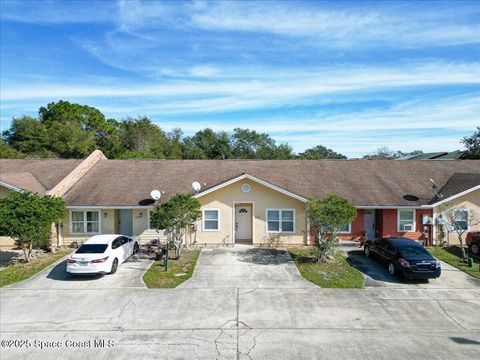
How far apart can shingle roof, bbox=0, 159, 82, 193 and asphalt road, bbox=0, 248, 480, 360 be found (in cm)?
897

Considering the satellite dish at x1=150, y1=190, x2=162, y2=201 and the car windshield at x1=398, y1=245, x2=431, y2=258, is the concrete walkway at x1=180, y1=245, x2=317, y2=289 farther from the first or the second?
the car windshield at x1=398, y1=245, x2=431, y2=258

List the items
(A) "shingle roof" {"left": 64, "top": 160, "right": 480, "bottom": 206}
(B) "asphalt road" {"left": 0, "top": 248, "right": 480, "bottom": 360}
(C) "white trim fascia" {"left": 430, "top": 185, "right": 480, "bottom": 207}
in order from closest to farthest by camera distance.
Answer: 1. (B) "asphalt road" {"left": 0, "top": 248, "right": 480, "bottom": 360}
2. (C) "white trim fascia" {"left": 430, "top": 185, "right": 480, "bottom": 207}
3. (A) "shingle roof" {"left": 64, "top": 160, "right": 480, "bottom": 206}

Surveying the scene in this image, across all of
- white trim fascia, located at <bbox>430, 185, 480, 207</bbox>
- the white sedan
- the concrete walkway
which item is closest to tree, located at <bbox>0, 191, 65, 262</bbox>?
the white sedan

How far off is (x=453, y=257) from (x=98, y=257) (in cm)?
1853

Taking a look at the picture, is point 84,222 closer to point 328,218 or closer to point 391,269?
point 328,218

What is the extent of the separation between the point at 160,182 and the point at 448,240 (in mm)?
18654

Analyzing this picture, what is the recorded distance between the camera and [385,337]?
11.9 metres

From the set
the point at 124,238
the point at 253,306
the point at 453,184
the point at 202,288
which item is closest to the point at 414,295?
the point at 253,306

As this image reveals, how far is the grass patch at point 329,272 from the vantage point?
16.8m

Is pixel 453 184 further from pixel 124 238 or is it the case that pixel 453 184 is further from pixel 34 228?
pixel 34 228

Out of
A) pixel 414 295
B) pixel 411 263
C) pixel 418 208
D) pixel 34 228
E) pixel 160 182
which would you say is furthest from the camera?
pixel 160 182

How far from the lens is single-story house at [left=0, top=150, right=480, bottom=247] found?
23.3 m

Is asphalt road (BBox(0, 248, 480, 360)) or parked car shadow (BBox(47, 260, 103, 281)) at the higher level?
parked car shadow (BBox(47, 260, 103, 281))

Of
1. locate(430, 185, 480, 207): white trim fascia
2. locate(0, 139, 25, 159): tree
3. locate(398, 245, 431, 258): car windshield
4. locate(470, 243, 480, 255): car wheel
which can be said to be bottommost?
locate(470, 243, 480, 255): car wheel
